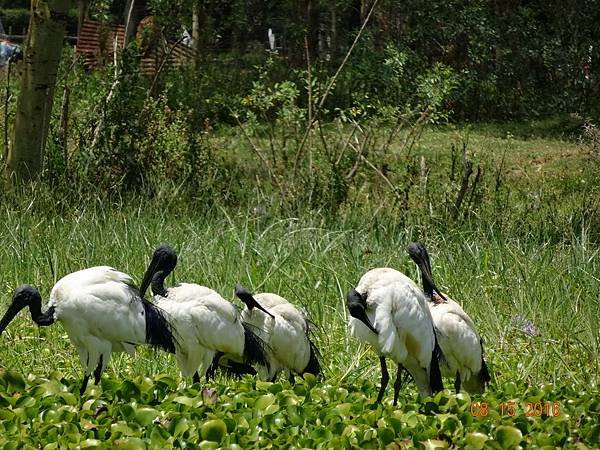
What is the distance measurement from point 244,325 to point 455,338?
841 mm

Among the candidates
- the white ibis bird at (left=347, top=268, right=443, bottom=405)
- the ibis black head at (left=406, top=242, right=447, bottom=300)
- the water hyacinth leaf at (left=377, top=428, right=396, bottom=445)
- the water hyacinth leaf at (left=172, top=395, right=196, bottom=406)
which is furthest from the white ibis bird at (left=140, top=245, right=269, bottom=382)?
the water hyacinth leaf at (left=377, top=428, right=396, bottom=445)

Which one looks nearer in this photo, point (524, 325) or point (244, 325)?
point (244, 325)

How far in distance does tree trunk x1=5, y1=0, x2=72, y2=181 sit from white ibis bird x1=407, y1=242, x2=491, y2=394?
15.1ft

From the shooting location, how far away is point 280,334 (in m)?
4.42

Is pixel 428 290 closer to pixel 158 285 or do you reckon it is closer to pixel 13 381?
pixel 158 285

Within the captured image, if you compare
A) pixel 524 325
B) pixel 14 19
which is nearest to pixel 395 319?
pixel 524 325

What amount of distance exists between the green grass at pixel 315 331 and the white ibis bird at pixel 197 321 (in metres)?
0.14

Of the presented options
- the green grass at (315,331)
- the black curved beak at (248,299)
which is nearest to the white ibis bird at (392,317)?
the green grass at (315,331)

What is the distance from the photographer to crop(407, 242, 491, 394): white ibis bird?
421 cm

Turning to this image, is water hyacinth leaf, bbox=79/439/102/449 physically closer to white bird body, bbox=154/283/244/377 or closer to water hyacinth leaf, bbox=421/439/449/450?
white bird body, bbox=154/283/244/377

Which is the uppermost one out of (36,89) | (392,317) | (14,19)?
(14,19)

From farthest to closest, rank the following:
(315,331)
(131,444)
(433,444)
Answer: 1. (315,331)
2. (433,444)
3. (131,444)

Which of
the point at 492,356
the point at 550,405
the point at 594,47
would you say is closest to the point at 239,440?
the point at 550,405
